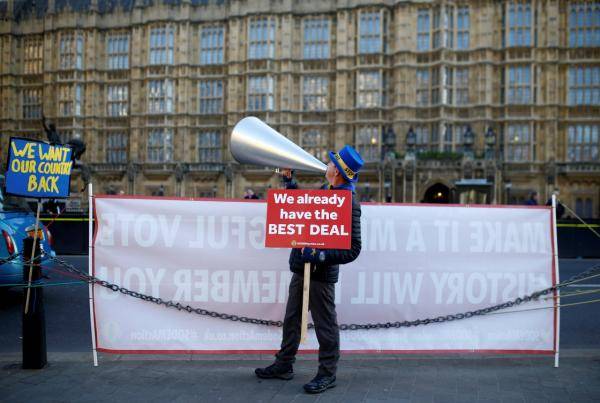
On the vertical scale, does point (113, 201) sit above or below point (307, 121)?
below

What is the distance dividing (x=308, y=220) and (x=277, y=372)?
1.47 m

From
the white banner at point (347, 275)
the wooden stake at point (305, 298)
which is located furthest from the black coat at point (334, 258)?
the white banner at point (347, 275)

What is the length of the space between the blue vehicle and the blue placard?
7.11 ft

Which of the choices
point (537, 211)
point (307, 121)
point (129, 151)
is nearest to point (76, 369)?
point (537, 211)

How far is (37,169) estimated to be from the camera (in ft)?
20.3

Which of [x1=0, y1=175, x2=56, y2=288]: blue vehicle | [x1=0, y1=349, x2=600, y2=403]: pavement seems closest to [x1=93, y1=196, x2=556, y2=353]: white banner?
[x1=0, y1=349, x2=600, y2=403]: pavement

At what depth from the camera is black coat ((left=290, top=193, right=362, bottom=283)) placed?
5.12 metres

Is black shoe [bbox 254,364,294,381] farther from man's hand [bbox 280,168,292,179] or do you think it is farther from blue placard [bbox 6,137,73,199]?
blue placard [bbox 6,137,73,199]

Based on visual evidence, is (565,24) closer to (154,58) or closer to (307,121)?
(307,121)

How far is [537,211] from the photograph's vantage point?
20.0 ft

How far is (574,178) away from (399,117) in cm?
1000

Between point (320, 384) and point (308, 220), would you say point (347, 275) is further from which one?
point (320, 384)


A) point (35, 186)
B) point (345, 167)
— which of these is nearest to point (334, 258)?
point (345, 167)

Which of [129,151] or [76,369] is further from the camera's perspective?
[129,151]
